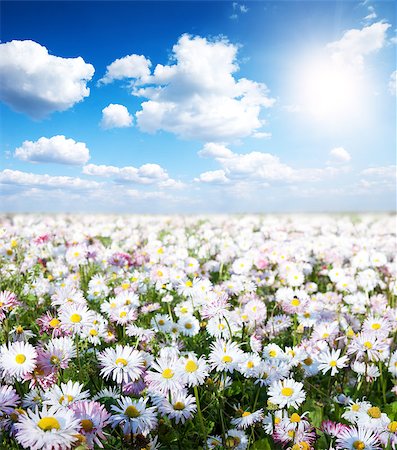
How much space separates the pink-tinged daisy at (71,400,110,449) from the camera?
5.04 ft

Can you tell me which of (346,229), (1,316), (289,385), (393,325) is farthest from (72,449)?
(346,229)

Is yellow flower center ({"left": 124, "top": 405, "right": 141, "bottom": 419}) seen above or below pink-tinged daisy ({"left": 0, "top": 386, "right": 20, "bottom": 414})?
below

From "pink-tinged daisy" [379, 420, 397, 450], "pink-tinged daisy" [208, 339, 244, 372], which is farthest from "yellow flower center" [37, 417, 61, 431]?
"pink-tinged daisy" [379, 420, 397, 450]

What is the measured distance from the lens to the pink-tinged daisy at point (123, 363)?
80.8 inches

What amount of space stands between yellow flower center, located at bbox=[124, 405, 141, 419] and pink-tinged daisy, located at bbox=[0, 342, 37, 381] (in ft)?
1.58

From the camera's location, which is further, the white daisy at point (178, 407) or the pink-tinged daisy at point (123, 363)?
the pink-tinged daisy at point (123, 363)

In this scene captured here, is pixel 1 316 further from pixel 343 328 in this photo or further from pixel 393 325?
pixel 393 325

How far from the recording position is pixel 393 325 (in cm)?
342

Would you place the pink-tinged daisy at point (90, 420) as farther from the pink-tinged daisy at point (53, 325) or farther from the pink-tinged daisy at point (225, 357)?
the pink-tinged daisy at point (53, 325)

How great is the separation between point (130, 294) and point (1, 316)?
0.93 m

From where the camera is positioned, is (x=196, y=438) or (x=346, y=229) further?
(x=346, y=229)

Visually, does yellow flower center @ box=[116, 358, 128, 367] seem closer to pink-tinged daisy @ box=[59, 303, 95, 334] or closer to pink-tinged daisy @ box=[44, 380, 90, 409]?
pink-tinged daisy @ box=[44, 380, 90, 409]

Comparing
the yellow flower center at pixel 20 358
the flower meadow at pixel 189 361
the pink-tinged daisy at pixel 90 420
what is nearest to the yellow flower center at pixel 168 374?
the flower meadow at pixel 189 361

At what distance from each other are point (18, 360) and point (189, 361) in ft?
2.49
